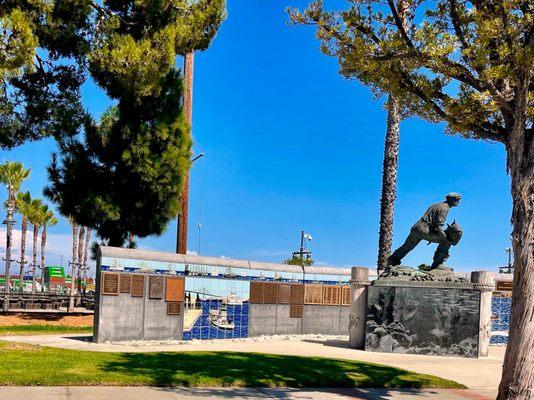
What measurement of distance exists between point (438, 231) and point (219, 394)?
1057 centimetres

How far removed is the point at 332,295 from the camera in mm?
21828

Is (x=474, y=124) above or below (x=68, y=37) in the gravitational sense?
below

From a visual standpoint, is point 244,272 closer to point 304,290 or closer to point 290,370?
point 304,290

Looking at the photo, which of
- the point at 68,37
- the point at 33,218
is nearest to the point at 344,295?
the point at 68,37

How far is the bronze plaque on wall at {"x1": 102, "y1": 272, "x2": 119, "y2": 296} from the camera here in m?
15.7

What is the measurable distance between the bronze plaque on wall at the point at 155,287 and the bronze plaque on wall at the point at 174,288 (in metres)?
0.20

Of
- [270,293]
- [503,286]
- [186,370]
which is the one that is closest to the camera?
[186,370]

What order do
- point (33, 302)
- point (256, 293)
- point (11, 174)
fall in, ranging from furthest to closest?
1. point (11, 174)
2. point (33, 302)
3. point (256, 293)

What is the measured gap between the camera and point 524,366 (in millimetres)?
7852

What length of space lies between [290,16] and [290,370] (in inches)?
255

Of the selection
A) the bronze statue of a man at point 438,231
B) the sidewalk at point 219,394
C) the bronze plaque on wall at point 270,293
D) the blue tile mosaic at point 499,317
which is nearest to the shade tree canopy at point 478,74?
the sidewalk at point 219,394

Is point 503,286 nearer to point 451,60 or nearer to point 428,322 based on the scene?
point 428,322

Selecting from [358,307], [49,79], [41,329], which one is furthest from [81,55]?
[358,307]

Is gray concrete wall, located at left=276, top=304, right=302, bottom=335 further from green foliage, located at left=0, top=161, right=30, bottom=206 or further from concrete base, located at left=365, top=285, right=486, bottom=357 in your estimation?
green foliage, located at left=0, top=161, right=30, bottom=206
